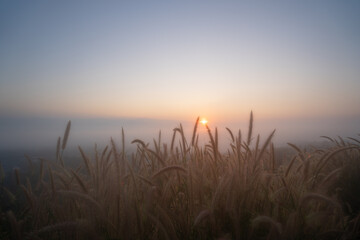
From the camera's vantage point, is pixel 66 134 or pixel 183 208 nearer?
pixel 183 208

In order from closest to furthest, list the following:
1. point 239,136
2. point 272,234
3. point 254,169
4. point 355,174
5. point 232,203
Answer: point 272,234
point 232,203
point 254,169
point 239,136
point 355,174

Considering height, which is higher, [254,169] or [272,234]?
[254,169]

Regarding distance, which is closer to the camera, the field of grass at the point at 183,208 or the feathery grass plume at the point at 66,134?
the field of grass at the point at 183,208

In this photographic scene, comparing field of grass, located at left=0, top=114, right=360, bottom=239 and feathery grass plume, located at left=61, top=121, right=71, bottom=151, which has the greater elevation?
feathery grass plume, located at left=61, top=121, right=71, bottom=151

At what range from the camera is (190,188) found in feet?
6.35

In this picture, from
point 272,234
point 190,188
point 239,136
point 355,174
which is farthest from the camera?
point 355,174

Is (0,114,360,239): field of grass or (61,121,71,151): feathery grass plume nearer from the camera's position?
(0,114,360,239): field of grass

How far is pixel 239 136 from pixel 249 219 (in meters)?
0.85

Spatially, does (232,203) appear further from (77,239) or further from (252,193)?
(77,239)

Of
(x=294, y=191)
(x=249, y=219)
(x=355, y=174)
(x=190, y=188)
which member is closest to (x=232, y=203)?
(x=249, y=219)

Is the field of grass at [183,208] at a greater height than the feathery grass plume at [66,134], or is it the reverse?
the feathery grass plume at [66,134]

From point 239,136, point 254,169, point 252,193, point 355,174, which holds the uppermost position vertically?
point 239,136

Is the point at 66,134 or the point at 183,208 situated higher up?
the point at 66,134

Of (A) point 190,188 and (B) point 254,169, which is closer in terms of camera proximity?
(A) point 190,188
